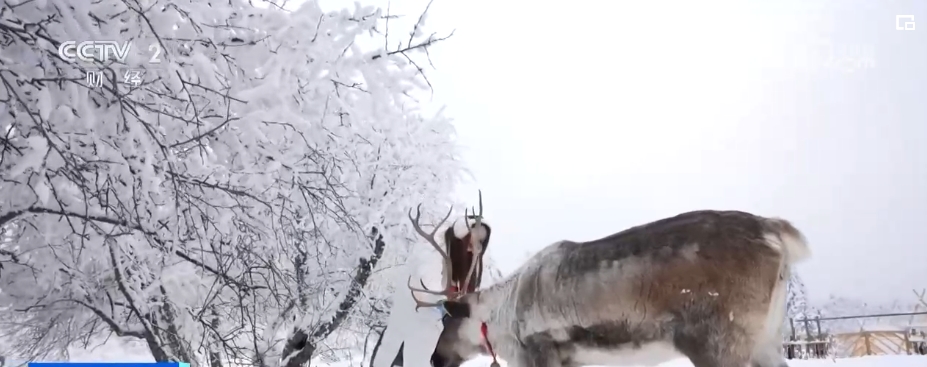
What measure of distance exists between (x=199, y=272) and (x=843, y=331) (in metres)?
1.51

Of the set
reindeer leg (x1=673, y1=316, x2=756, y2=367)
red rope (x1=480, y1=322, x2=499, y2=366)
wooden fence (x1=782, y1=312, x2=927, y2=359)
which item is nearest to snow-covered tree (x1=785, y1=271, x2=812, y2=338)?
wooden fence (x1=782, y1=312, x2=927, y2=359)

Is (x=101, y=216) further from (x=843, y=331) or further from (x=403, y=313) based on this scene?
(x=843, y=331)

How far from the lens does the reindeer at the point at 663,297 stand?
917mm

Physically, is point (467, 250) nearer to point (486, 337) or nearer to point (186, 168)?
point (486, 337)

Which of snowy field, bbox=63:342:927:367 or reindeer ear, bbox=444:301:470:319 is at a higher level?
reindeer ear, bbox=444:301:470:319

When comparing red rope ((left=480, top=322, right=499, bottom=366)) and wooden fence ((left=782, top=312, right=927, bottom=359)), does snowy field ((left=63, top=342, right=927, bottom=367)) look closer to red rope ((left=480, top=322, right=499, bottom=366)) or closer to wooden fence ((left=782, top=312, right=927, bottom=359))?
wooden fence ((left=782, top=312, right=927, bottom=359))

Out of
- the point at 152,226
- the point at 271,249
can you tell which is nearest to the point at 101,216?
the point at 152,226

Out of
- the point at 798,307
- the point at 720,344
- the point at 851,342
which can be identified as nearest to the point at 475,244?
the point at 720,344

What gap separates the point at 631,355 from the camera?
1007 mm

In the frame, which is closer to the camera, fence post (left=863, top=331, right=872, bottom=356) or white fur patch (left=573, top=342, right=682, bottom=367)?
white fur patch (left=573, top=342, right=682, bottom=367)

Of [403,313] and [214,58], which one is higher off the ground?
[214,58]

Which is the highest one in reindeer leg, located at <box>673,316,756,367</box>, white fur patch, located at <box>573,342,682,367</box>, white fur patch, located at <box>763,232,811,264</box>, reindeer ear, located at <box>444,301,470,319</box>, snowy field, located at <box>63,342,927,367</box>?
white fur patch, located at <box>763,232,811,264</box>

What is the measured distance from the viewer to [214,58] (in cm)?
150

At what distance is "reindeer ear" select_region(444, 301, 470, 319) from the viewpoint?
1.23 m
